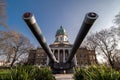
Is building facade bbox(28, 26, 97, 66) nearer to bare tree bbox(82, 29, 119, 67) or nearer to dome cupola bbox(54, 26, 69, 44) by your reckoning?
dome cupola bbox(54, 26, 69, 44)

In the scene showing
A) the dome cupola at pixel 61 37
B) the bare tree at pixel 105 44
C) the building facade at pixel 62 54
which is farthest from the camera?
the dome cupola at pixel 61 37

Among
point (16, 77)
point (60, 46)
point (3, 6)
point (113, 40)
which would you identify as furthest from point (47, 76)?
point (60, 46)

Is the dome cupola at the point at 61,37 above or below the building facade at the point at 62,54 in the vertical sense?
above

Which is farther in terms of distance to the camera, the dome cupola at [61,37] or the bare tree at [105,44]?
the dome cupola at [61,37]

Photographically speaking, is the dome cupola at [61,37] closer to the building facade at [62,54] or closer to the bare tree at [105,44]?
the building facade at [62,54]

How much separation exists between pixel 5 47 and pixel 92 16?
25.8 m

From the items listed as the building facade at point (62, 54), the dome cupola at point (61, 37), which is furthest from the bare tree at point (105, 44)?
the dome cupola at point (61, 37)

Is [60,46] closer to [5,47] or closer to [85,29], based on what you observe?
[5,47]

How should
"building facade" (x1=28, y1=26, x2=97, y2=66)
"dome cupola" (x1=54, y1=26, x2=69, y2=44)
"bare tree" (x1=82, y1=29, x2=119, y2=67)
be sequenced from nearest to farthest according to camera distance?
"bare tree" (x1=82, y1=29, x2=119, y2=67) < "building facade" (x1=28, y1=26, x2=97, y2=66) < "dome cupola" (x1=54, y1=26, x2=69, y2=44)

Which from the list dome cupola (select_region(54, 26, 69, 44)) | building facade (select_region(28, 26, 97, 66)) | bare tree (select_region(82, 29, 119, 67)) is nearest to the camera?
bare tree (select_region(82, 29, 119, 67))

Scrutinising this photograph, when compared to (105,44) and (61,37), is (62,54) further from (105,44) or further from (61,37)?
(105,44)

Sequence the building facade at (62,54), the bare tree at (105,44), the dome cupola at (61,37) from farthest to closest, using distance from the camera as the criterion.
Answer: the dome cupola at (61,37) < the building facade at (62,54) < the bare tree at (105,44)

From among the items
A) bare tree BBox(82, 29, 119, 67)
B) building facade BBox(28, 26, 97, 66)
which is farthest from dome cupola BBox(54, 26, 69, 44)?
bare tree BBox(82, 29, 119, 67)

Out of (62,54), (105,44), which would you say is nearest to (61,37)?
(62,54)
